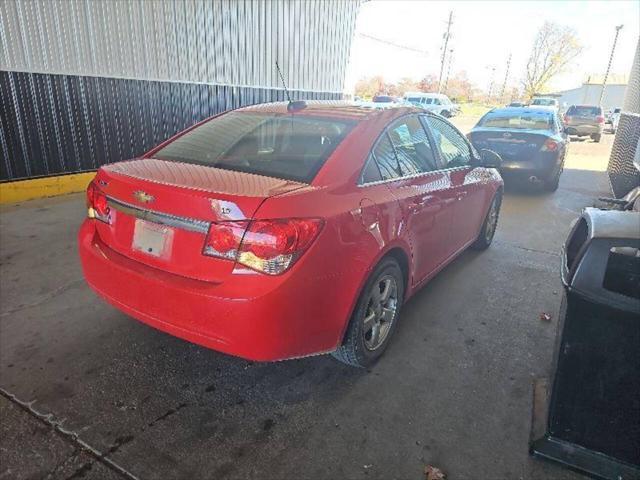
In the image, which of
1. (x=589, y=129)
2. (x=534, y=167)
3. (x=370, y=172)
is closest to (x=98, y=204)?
(x=370, y=172)

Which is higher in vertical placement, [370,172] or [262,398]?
[370,172]

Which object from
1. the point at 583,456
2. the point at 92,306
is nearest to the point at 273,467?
the point at 583,456

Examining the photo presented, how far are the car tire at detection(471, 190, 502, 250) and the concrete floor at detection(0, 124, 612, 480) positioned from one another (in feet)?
3.31

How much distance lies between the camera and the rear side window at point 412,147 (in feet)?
9.76

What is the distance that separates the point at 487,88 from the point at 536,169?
71546mm

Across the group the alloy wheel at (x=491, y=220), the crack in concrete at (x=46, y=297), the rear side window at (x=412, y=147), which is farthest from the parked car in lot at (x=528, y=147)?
the crack in concrete at (x=46, y=297)

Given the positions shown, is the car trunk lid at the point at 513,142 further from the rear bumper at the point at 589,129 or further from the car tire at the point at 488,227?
the rear bumper at the point at 589,129

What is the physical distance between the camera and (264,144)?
109 inches

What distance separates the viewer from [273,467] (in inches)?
81.2

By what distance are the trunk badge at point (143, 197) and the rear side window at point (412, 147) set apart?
1.51m

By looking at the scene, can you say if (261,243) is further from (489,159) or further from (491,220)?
(491,220)

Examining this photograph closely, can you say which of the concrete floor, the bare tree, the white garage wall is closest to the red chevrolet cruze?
the concrete floor

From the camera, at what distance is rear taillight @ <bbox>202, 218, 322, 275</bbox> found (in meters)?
2.00

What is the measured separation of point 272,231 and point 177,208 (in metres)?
0.47
